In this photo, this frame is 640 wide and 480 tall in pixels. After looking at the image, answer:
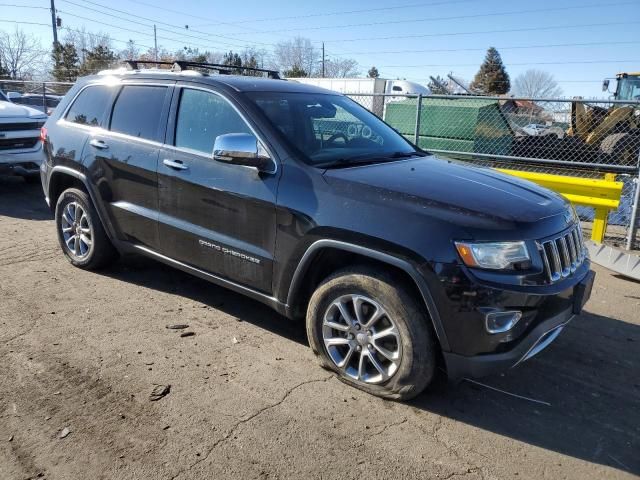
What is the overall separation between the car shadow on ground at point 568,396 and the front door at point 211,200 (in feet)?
2.16

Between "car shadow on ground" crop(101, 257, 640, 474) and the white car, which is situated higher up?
the white car

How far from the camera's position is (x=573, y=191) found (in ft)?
21.3

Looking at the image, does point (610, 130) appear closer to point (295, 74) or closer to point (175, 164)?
point (175, 164)

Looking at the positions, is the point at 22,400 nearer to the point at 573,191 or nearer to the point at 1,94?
the point at 573,191

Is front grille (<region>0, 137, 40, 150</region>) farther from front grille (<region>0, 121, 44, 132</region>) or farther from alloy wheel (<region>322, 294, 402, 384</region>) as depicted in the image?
alloy wheel (<region>322, 294, 402, 384</region>)

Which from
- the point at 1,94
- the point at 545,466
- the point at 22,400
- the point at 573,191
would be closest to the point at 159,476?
the point at 22,400

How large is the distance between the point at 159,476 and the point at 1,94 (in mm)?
9813

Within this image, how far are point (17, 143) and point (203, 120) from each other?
604 cm

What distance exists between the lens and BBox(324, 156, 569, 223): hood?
294 centimetres

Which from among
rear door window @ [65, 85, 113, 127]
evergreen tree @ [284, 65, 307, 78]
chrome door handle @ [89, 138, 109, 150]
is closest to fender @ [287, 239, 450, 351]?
chrome door handle @ [89, 138, 109, 150]

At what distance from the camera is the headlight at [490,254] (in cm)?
278

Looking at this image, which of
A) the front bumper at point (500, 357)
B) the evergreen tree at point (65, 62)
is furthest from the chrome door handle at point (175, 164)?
the evergreen tree at point (65, 62)

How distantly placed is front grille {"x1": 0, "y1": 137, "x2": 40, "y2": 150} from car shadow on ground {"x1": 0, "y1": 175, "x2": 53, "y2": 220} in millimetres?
818

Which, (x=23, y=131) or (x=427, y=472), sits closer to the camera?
(x=427, y=472)
